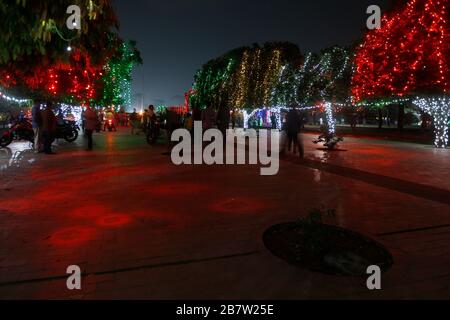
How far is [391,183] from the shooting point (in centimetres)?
946

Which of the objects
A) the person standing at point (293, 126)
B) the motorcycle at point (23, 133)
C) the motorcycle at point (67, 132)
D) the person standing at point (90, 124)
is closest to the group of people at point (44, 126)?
the person standing at point (90, 124)

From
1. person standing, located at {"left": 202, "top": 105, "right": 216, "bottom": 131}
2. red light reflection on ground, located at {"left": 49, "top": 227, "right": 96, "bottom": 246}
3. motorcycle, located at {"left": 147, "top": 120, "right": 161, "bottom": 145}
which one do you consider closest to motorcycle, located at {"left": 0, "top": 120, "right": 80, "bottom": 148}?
motorcycle, located at {"left": 147, "top": 120, "right": 161, "bottom": 145}

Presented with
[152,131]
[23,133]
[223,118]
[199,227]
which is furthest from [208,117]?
[199,227]

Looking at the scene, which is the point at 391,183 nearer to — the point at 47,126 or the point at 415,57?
the point at 47,126

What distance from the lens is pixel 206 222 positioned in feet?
20.7

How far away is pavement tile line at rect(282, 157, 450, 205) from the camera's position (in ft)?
27.0

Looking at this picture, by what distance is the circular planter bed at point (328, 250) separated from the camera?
456 centimetres

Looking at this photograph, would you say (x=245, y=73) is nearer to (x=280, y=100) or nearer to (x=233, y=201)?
(x=280, y=100)

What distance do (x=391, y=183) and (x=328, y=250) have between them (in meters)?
5.16

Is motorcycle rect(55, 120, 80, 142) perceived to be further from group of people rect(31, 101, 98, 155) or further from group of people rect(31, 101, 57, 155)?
group of people rect(31, 101, 57, 155)

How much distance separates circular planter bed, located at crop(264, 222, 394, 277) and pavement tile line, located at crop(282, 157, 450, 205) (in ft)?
10.7

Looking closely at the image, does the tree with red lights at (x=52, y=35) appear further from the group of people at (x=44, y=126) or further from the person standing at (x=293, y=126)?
the person standing at (x=293, y=126)

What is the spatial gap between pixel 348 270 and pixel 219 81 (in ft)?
184
